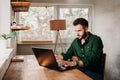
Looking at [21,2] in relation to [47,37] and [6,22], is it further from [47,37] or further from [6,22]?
[47,37]

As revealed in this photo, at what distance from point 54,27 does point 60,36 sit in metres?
0.59

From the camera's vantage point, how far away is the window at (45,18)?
5016 mm

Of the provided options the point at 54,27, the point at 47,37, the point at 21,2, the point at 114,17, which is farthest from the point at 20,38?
the point at 114,17

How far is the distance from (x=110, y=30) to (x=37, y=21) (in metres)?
1.70

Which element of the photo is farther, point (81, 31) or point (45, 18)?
point (45, 18)

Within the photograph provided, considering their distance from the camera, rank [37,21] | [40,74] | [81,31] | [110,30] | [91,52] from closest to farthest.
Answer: [40,74] < [91,52] < [81,31] < [110,30] < [37,21]

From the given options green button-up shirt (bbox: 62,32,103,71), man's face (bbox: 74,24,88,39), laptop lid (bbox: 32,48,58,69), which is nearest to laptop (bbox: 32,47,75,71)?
laptop lid (bbox: 32,48,58,69)

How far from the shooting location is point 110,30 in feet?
14.2

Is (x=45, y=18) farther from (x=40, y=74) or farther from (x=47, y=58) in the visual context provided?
Result: (x=40, y=74)

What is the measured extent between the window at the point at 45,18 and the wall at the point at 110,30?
0.52m

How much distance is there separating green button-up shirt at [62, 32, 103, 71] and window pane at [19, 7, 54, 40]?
6.91ft

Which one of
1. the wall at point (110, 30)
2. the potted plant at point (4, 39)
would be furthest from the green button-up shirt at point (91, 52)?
the wall at point (110, 30)

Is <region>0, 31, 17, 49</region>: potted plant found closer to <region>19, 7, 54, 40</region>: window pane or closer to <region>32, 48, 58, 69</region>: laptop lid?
<region>32, 48, 58, 69</region>: laptop lid

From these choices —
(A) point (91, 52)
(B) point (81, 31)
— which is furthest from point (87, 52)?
(B) point (81, 31)
